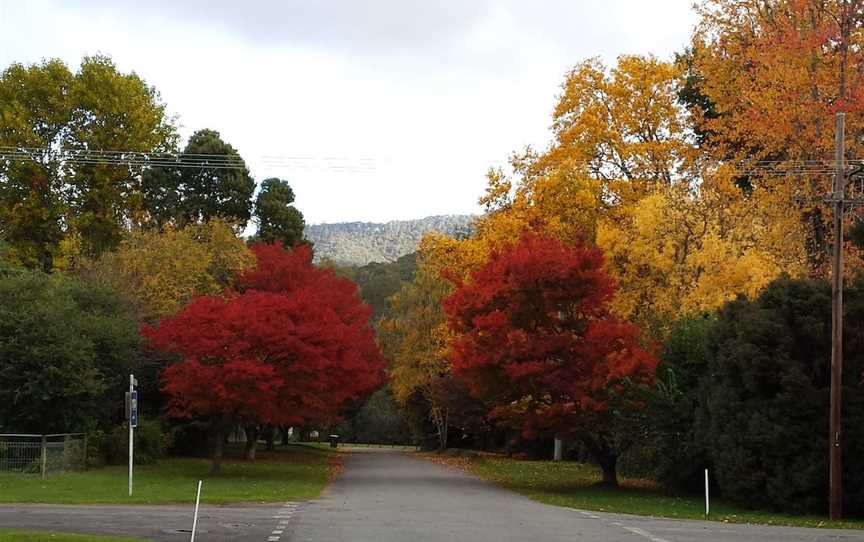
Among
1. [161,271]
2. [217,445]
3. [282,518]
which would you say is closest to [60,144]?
[161,271]

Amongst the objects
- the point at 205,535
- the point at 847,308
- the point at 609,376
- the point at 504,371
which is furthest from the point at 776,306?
the point at 205,535

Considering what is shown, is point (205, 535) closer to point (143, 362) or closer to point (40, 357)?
point (40, 357)

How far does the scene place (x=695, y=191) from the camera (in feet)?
130

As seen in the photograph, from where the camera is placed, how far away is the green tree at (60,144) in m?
56.1

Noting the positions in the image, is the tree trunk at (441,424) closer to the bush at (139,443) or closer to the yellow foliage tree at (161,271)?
the yellow foliage tree at (161,271)

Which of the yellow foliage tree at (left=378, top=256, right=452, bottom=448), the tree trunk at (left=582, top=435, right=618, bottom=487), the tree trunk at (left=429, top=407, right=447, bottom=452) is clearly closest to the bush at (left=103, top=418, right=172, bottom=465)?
the tree trunk at (left=582, top=435, right=618, bottom=487)

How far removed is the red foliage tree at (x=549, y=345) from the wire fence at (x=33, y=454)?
517 inches

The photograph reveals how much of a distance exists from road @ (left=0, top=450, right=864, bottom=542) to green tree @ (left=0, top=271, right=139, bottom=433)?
1155cm

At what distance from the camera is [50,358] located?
35375 millimetres

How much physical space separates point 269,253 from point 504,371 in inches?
717

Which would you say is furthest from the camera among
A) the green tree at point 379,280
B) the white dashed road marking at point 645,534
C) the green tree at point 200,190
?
the green tree at point 379,280

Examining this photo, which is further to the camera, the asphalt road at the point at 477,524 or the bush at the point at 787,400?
the bush at the point at 787,400

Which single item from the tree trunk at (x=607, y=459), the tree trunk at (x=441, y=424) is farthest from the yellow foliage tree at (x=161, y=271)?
the tree trunk at (x=607, y=459)

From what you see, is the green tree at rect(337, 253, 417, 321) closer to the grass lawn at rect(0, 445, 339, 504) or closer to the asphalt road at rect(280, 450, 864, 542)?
the grass lawn at rect(0, 445, 339, 504)
